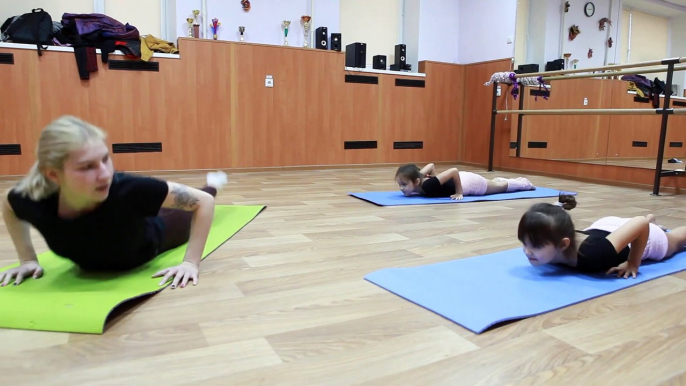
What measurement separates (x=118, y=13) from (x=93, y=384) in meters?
4.91

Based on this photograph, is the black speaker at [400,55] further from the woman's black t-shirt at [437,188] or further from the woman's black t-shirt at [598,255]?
the woman's black t-shirt at [598,255]

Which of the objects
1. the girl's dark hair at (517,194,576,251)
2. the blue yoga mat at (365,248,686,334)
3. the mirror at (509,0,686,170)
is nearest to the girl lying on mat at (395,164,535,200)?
the blue yoga mat at (365,248,686,334)

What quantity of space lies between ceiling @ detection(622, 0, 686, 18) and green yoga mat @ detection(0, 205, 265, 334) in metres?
4.53

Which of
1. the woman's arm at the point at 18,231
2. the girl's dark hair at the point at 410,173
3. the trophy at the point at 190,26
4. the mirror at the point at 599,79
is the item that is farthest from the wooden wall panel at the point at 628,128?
the woman's arm at the point at 18,231

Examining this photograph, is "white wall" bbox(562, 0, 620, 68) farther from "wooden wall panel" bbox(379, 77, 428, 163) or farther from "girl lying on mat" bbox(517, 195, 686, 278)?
"girl lying on mat" bbox(517, 195, 686, 278)

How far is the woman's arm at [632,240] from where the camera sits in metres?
1.57

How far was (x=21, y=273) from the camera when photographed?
1480 mm

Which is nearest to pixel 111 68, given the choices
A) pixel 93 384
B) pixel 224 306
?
pixel 224 306

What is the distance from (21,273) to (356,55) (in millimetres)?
4612

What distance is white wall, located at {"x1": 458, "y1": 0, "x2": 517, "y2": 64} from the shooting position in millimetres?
5633

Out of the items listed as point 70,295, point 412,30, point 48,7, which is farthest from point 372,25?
point 70,295

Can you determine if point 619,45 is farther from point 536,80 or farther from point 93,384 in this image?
point 93,384

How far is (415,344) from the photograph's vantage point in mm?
1148

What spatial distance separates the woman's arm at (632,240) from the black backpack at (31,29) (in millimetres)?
4620
